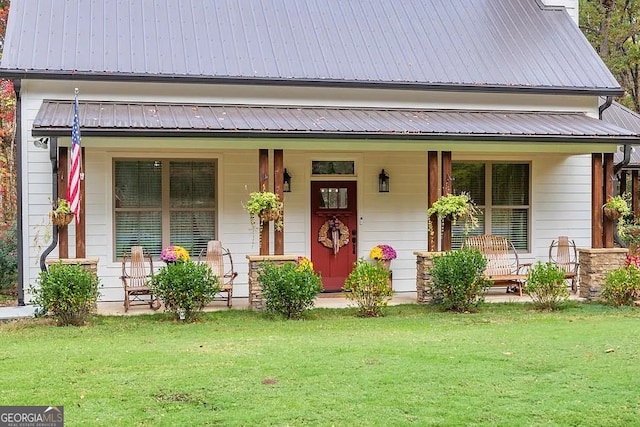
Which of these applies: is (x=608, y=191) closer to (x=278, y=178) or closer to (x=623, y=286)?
(x=623, y=286)

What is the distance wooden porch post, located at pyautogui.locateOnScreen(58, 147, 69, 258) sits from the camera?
31.2 feet

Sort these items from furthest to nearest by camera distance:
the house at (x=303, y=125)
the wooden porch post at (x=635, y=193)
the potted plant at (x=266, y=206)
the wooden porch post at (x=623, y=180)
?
the wooden porch post at (x=623, y=180) < the wooden porch post at (x=635, y=193) < the house at (x=303, y=125) < the potted plant at (x=266, y=206)

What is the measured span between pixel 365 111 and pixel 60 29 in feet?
17.2

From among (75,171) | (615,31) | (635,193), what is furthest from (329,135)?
(615,31)

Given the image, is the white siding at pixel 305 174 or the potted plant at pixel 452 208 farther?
the white siding at pixel 305 174

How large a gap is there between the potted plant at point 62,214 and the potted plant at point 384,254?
5.01 metres

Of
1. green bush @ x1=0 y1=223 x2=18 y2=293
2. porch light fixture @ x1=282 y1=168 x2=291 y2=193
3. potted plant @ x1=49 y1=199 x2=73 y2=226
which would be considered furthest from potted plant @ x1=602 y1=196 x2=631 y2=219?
green bush @ x1=0 y1=223 x2=18 y2=293

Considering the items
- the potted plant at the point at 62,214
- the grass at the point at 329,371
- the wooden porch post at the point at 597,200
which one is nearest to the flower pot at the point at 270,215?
the grass at the point at 329,371

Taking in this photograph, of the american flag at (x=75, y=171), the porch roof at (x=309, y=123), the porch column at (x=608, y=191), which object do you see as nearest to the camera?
the american flag at (x=75, y=171)

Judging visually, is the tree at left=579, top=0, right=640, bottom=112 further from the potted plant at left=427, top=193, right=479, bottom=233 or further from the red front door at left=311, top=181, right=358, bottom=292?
the potted plant at left=427, top=193, right=479, bottom=233

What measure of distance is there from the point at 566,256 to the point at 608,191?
1560 mm

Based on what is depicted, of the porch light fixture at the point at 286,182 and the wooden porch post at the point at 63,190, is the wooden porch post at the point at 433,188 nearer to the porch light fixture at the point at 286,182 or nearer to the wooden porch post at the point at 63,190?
the porch light fixture at the point at 286,182

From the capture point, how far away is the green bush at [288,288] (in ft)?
30.5

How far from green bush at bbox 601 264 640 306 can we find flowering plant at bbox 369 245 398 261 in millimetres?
3405
